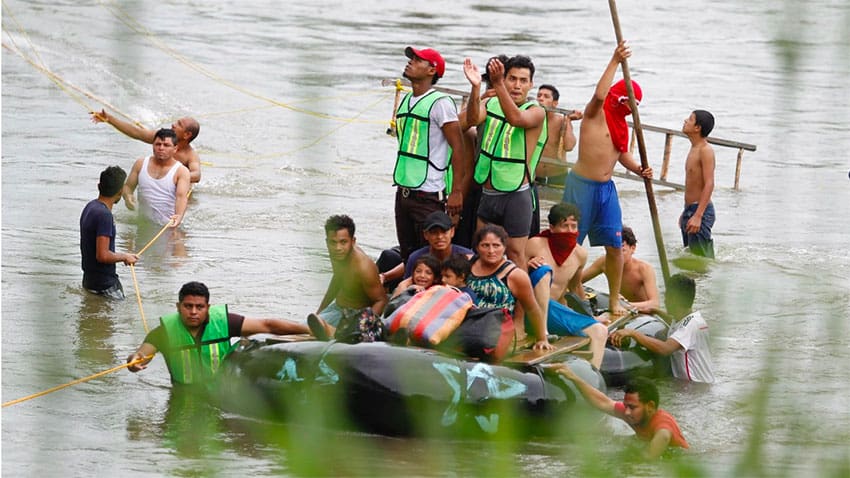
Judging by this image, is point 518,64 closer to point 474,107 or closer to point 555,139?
point 474,107

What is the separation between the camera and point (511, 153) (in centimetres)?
917

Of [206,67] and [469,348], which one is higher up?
[206,67]

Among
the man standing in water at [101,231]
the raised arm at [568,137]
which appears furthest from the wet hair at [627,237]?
the raised arm at [568,137]

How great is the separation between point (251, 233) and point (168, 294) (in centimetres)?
374

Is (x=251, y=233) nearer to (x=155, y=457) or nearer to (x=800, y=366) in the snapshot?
(x=155, y=457)

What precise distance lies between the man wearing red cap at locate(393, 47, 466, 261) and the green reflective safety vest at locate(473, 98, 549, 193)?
0.20 meters

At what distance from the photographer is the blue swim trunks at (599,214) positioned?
391 inches

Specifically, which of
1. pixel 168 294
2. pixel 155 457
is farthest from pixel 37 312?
pixel 168 294

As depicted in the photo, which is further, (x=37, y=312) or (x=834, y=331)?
(x=834, y=331)

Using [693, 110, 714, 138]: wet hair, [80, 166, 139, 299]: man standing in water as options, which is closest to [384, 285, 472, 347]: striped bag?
[80, 166, 139, 299]: man standing in water

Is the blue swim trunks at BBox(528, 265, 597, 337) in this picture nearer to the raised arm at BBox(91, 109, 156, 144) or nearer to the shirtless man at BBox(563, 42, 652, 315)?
the shirtless man at BBox(563, 42, 652, 315)

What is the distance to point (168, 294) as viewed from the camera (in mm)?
11000

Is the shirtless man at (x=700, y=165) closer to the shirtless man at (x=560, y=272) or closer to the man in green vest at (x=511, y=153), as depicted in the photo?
the shirtless man at (x=560, y=272)

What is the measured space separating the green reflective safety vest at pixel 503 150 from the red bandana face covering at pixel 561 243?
43cm
